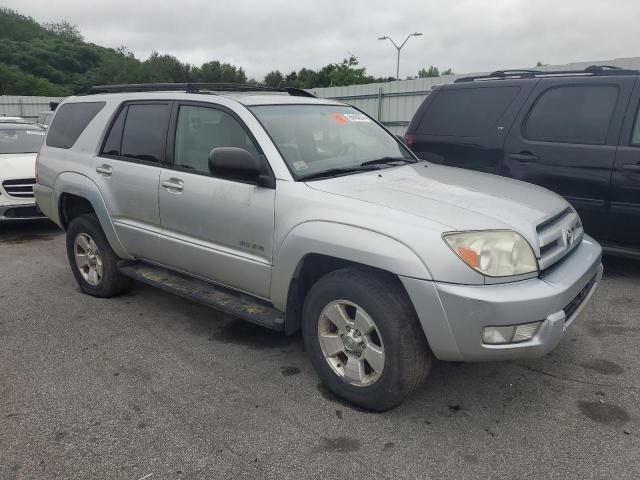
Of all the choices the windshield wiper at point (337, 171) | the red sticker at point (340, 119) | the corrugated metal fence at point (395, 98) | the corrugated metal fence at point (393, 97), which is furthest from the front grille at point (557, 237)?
the corrugated metal fence at point (395, 98)

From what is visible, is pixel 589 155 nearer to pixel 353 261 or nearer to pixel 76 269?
pixel 353 261

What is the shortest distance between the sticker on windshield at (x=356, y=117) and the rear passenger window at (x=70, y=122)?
219 cm

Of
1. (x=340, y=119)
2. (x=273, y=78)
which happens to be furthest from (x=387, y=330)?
(x=273, y=78)

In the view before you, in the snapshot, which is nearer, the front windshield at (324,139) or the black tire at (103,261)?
the front windshield at (324,139)

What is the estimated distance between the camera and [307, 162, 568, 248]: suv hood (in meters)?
2.71

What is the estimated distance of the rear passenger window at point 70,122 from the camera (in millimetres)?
4730

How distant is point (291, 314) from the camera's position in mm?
3240

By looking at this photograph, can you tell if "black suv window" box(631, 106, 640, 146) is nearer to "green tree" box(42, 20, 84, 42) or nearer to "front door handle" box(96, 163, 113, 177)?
"front door handle" box(96, 163, 113, 177)

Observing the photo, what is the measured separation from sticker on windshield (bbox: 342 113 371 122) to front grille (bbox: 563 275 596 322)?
6.63 ft

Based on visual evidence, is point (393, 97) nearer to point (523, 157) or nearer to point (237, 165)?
point (523, 157)

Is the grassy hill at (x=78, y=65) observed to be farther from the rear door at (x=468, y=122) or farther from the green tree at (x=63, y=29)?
the rear door at (x=468, y=122)

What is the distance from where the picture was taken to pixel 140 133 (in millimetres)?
4207

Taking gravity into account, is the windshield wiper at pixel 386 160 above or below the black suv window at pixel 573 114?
below

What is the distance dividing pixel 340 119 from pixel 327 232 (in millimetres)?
→ 1398
